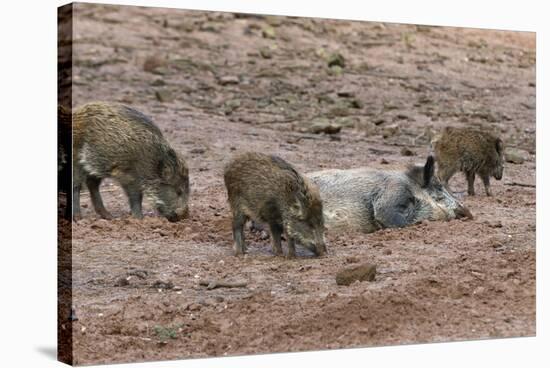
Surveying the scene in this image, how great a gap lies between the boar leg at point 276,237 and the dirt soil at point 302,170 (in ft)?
0.30

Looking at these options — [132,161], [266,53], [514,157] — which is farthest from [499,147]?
[266,53]

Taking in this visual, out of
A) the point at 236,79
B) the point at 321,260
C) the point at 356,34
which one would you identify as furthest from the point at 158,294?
the point at 356,34

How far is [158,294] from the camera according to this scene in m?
9.55

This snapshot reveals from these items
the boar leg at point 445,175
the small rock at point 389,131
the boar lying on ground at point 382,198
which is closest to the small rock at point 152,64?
the small rock at point 389,131

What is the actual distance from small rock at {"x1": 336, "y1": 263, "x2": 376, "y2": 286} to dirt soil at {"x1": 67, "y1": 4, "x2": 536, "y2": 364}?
0.22 feet

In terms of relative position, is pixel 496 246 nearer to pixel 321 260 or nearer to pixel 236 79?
pixel 321 260

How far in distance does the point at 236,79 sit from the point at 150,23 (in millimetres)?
3120

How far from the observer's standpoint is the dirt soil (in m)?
9.55

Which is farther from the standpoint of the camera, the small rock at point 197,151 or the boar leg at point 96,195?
the small rock at point 197,151

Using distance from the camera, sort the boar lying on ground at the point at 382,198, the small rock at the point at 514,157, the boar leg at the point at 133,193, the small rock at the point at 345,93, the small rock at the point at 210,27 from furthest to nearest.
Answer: the small rock at the point at 210,27 < the small rock at the point at 345,93 < the small rock at the point at 514,157 < the boar lying on ground at the point at 382,198 < the boar leg at the point at 133,193

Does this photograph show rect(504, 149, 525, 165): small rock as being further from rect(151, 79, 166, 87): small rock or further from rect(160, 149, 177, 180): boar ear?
rect(151, 79, 166, 87): small rock

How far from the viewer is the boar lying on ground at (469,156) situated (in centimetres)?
1250

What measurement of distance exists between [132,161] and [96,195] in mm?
445

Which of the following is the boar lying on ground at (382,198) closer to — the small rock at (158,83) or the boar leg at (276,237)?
the boar leg at (276,237)
